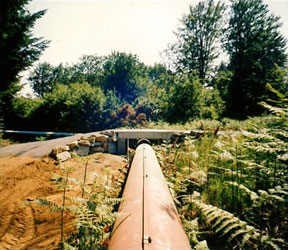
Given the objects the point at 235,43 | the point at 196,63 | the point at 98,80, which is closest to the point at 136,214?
the point at 196,63

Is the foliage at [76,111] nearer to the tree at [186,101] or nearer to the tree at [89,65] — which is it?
the tree at [186,101]

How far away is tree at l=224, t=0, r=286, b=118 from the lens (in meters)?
20.3

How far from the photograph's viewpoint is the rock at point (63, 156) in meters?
5.74

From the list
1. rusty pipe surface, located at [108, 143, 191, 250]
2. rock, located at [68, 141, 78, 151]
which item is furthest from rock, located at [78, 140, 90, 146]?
rusty pipe surface, located at [108, 143, 191, 250]

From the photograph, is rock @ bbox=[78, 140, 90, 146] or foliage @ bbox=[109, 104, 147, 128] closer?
rock @ bbox=[78, 140, 90, 146]

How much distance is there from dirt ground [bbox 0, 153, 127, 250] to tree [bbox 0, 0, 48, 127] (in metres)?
8.17

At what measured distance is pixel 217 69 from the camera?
27.3m

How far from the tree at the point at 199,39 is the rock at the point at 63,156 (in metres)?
22.0

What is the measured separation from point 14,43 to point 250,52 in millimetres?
24508

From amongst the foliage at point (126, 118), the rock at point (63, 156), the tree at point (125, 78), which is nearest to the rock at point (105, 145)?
the rock at point (63, 156)

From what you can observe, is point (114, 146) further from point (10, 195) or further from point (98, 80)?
point (98, 80)

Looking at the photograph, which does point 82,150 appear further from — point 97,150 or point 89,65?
point 89,65

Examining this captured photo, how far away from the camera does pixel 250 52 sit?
884 inches

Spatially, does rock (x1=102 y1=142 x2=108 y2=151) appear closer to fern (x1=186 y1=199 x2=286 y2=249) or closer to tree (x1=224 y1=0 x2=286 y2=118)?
fern (x1=186 y1=199 x2=286 y2=249)
